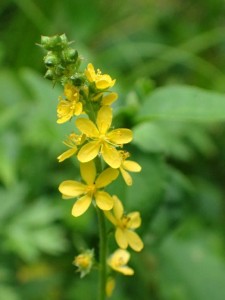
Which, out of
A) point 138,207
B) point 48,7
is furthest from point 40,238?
point 48,7

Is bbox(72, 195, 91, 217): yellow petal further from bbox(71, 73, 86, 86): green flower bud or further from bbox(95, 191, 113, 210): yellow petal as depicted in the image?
bbox(71, 73, 86, 86): green flower bud

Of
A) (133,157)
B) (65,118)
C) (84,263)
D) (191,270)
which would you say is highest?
(191,270)

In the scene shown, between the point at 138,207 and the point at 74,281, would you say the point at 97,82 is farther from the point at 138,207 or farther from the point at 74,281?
the point at 74,281

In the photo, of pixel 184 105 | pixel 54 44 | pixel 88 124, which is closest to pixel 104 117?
pixel 88 124

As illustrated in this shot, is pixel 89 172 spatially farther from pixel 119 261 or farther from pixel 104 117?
pixel 119 261

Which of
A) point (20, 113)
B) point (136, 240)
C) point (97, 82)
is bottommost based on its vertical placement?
point (136, 240)

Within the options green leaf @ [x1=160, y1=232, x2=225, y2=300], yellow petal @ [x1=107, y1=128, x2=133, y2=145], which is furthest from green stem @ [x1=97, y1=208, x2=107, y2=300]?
green leaf @ [x1=160, y1=232, x2=225, y2=300]
